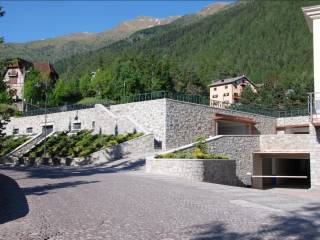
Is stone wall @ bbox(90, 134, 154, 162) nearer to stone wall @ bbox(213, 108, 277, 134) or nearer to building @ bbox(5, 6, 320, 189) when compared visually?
building @ bbox(5, 6, 320, 189)

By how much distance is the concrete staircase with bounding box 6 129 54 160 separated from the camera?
35.3 metres

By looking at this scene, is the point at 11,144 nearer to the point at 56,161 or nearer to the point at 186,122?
the point at 56,161

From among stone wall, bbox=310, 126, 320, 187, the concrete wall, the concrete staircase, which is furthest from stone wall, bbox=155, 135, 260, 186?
the concrete staircase

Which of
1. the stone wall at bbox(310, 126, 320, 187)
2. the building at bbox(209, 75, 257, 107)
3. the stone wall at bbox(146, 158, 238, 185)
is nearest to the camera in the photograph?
the stone wall at bbox(146, 158, 238, 185)

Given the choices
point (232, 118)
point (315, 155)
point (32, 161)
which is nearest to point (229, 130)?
point (232, 118)

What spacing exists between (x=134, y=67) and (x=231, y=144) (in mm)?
35519

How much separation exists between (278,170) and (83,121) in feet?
58.8

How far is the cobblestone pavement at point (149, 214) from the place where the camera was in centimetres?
751

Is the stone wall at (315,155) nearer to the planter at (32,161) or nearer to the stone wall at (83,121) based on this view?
the stone wall at (83,121)

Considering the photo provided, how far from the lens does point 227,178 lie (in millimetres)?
20516

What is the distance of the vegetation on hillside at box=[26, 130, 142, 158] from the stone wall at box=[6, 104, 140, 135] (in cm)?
99

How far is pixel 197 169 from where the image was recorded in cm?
1875

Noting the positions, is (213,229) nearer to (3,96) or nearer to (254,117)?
(3,96)

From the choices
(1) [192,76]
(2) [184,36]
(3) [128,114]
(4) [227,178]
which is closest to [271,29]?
(2) [184,36]
